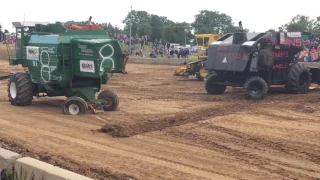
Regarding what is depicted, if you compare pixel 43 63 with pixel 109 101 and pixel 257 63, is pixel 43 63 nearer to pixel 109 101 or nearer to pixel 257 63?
pixel 109 101

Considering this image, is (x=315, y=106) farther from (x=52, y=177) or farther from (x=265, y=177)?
(x=52, y=177)

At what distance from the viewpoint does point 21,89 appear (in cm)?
1266

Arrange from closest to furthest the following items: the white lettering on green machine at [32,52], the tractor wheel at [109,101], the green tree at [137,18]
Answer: the tractor wheel at [109,101] < the white lettering on green machine at [32,52] < the green tree at [137,18]

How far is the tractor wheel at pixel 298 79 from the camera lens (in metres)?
14.9

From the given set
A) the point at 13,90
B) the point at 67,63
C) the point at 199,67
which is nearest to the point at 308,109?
the point at 67,63

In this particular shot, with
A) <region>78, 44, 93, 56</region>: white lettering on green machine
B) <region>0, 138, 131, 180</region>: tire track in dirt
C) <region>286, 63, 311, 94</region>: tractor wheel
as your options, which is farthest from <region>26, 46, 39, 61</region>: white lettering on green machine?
<region>286, 63, 311, 94</region>: tractor wheel

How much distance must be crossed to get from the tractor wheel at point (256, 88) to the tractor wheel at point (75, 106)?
5.11 metres

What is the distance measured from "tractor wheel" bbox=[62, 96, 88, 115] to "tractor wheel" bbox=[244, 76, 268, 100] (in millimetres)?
5108

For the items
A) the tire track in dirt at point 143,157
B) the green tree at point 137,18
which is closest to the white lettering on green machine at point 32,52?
the tire track in dirt at point 143,157

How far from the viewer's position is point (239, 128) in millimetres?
9469

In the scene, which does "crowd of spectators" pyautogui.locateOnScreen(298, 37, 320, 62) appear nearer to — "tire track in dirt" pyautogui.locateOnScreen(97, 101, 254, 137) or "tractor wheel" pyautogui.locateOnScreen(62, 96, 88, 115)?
"tire track in dirt" pyautogui.locateOnScreen(97, 101, 254, 137)

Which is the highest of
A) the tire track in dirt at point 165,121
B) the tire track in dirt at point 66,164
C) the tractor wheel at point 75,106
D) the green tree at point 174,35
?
the green tree at point 174,35

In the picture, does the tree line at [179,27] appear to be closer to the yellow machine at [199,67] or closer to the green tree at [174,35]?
the green tree at [174,35]

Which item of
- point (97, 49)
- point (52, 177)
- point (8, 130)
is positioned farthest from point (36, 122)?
point (52, 177)
